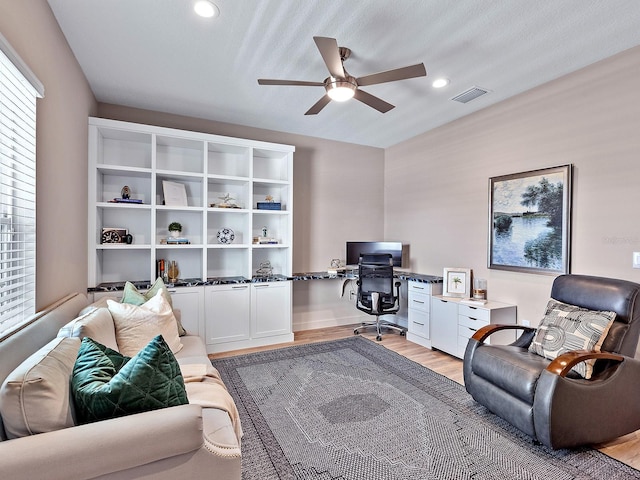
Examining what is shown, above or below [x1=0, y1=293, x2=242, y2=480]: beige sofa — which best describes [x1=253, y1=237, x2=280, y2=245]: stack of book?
above

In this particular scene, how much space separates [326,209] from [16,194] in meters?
3.62

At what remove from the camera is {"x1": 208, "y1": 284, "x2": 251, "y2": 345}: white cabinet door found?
3666 millimetres

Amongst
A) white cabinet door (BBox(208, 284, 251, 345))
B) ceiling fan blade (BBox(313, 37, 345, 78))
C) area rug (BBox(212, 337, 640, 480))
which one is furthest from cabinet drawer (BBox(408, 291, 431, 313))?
ceiling fan blade (BBox(313, 37, 345, 78))

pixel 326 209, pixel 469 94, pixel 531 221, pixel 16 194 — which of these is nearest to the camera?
pixel 16 194

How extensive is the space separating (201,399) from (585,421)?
7.27 feet

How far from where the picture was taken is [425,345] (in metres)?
3.94

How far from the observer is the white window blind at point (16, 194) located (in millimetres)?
1549

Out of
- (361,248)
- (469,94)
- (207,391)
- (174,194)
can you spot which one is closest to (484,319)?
(361,248)

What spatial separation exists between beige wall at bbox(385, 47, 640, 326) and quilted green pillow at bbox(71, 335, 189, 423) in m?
3.30

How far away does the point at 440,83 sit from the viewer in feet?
10.1

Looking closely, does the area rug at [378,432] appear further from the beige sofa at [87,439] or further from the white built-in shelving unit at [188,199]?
the white built-in shelving unit at [188,199]

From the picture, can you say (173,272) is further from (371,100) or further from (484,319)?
(484,319)

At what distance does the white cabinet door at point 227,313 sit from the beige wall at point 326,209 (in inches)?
37.8

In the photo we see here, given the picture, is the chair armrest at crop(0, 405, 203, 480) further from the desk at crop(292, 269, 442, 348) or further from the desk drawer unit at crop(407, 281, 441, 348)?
the desk drawer unit at crop(407, 281, 441, 348)
